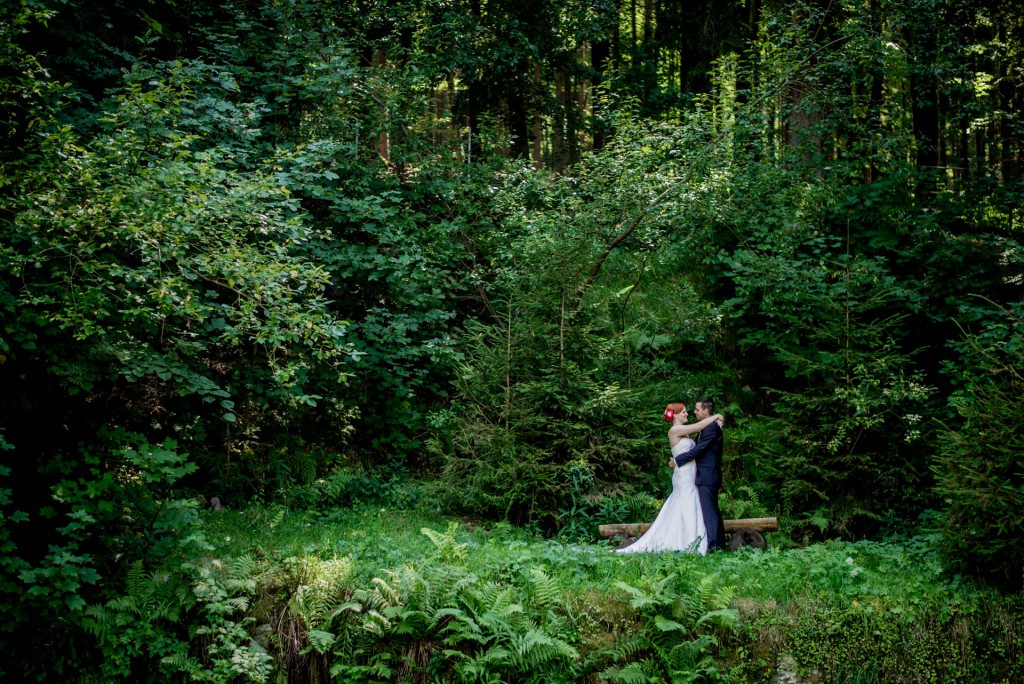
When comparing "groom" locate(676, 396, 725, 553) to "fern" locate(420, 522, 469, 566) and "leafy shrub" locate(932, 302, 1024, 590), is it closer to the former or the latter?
"leafy shrub" locate(932, 302, 1024, 590)

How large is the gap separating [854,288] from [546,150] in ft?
48.0

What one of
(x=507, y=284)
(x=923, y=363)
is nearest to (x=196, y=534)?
(x=507, y=284)

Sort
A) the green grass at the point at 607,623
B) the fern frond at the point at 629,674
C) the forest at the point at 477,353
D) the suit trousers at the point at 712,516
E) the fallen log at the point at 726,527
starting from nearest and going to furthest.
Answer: the fern frond at the point at 629,674 → the green grass at the point at 607,623 → the forest at the point at 477,353 → the suit trousers at the point at 712,516 → the fallen log at the point at 726,527

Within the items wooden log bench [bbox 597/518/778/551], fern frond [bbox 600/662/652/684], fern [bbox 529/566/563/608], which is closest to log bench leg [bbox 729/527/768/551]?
wooden log bench [bbox 597/518/778/551]

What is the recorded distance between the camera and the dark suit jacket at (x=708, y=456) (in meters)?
8.53

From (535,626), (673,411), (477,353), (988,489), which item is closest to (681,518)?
(673,411)

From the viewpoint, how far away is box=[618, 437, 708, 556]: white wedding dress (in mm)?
8445

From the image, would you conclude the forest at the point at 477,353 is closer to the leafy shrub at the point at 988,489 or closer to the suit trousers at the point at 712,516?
the leafy shrub at the point at 988,489

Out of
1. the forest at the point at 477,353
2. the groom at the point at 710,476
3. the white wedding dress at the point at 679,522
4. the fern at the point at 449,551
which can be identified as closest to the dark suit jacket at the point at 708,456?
the groom at the point at 710,476

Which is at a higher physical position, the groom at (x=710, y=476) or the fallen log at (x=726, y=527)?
the groom at (x=710, y=476)

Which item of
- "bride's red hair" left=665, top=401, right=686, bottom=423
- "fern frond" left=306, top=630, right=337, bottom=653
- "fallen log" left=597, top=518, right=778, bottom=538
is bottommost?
"fern frond" left=306, top=630, right=337, bottom=653

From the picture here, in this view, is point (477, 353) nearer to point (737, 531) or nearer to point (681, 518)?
point (681, 518)

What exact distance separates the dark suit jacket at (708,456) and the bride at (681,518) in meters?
0.09

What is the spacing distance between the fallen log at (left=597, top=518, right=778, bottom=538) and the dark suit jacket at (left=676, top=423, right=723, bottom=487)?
1.86 feet
